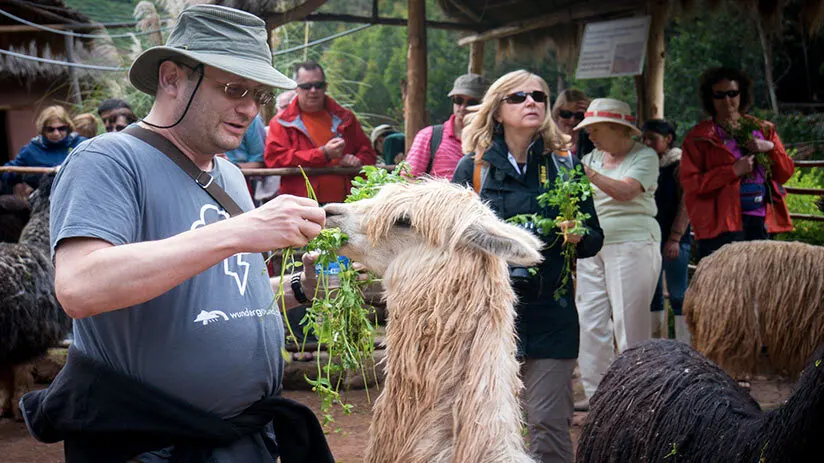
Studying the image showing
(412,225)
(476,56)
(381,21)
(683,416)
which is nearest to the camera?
(412,225)

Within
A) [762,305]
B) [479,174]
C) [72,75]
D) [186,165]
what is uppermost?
[72,75]

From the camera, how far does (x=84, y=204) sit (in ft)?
6.04

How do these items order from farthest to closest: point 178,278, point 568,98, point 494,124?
point 568,98, point 494,124, point 178,278

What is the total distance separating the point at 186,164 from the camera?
2148mm

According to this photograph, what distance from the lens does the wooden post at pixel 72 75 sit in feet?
50.1

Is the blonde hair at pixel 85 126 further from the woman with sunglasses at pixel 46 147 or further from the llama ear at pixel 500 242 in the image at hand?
the llama ear at pixel 500 242

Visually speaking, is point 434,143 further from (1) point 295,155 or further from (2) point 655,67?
(2) point 655,67

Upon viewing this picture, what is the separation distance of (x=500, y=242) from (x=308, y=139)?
14.9 feet

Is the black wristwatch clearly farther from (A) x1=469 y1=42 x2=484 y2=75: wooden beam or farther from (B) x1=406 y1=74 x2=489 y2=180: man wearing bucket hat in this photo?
(A) x1=469 y1=42 x2=484 y2=75: wooden beam

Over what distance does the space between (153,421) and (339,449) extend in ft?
12.2

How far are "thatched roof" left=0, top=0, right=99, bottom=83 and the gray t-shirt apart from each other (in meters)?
14.2

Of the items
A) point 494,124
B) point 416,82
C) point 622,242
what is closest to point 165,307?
point 494,124

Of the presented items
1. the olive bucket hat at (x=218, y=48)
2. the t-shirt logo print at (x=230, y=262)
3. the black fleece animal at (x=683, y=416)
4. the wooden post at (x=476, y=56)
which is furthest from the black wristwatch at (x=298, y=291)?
the wooden post at (x=476, y=56)

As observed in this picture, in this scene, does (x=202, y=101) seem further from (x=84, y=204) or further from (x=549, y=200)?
(x=549, y=200)
